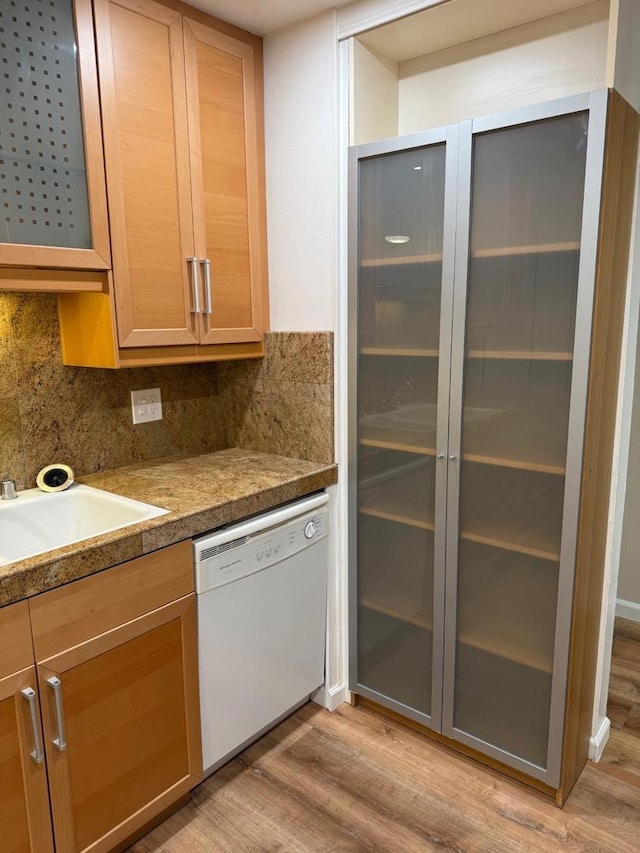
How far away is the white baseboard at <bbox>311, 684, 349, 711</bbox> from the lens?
2354mm

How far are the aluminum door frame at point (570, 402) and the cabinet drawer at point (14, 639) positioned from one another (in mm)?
1271

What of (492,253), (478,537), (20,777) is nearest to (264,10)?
(492,253)

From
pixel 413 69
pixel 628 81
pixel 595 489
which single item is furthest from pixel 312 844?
pixel 413 69

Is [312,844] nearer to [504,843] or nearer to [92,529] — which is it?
[504,843]

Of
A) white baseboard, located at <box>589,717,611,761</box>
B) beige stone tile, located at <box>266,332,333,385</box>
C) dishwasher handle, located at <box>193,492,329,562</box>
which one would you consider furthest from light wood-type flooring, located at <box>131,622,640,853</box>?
beige stone tile, located at <box>266,332,333,385</box>

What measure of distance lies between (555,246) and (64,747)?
1.84 metres

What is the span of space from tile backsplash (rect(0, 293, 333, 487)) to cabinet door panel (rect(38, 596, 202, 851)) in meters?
0.73

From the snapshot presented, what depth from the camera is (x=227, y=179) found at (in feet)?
6.81

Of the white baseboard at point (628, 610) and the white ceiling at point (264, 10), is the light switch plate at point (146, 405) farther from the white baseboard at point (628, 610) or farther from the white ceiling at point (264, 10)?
the white baseboard at point (628, 610)

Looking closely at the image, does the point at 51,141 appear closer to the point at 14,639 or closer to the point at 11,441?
the point at 11,441

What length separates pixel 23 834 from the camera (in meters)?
1.43

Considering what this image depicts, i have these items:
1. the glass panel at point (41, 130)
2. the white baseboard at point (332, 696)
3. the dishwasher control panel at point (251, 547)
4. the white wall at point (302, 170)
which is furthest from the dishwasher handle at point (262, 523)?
the glass panel at point (41, 130)

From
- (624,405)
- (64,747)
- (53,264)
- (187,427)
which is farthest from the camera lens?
(187,427)

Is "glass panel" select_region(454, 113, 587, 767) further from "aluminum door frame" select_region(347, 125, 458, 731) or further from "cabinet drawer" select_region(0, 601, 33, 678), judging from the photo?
"cabinet drawer" select_region(0, 601, 33, 678)
